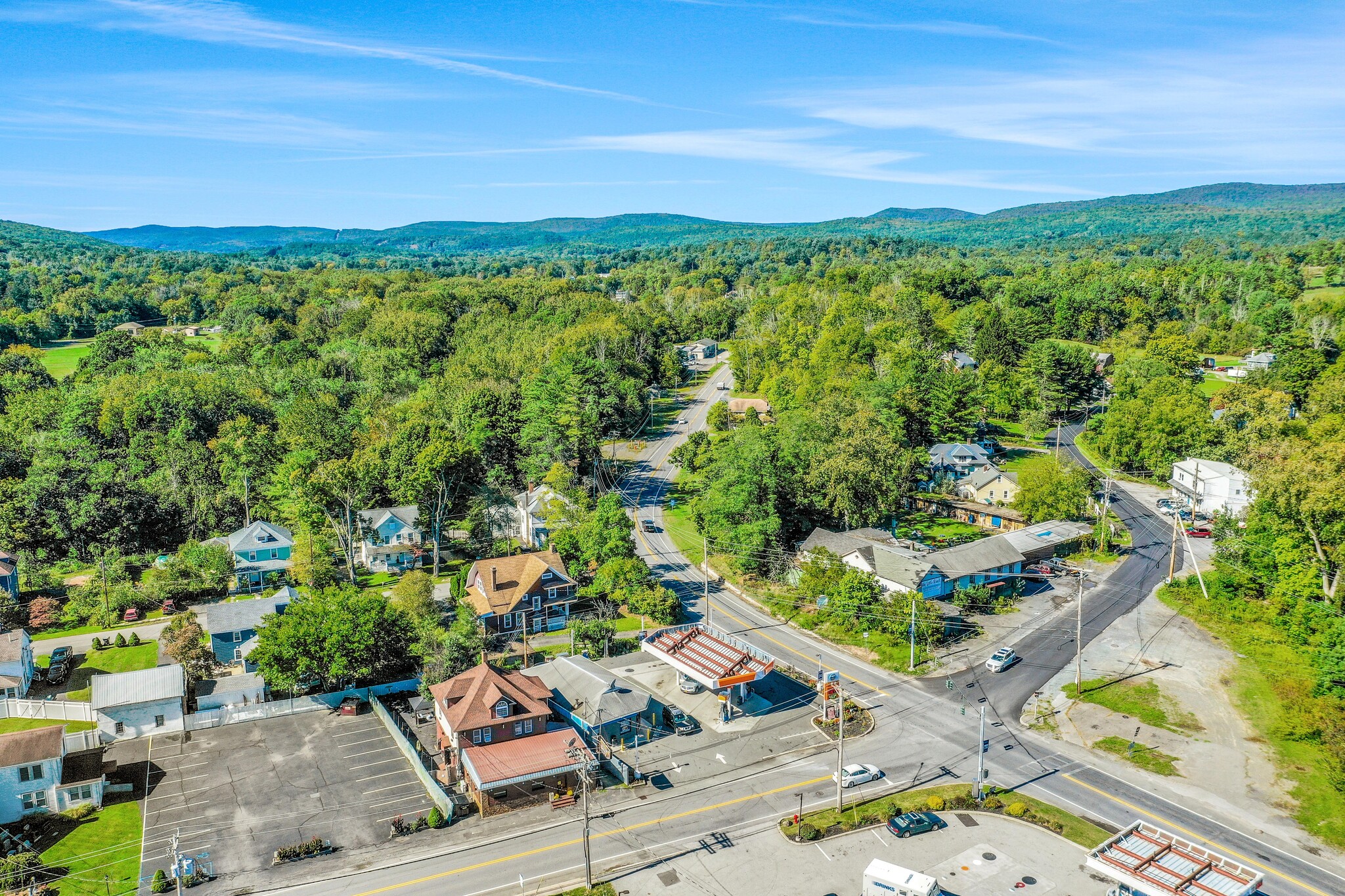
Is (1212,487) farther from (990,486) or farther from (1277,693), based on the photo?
(1277,693)

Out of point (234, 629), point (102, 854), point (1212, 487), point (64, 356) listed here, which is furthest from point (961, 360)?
point (64, 356)

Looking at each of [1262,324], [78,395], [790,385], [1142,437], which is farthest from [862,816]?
[1262,324]

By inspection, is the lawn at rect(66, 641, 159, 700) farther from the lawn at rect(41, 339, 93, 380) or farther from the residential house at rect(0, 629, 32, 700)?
the lawn at rect(41, 339, 93, 380)

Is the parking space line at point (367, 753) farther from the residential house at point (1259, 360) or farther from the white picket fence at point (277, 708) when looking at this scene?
the residential house at point (1259, 360)

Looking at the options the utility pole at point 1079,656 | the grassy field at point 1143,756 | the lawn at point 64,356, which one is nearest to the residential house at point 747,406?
the utility pole at point 1079,656

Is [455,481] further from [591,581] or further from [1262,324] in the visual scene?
[1262,324]
